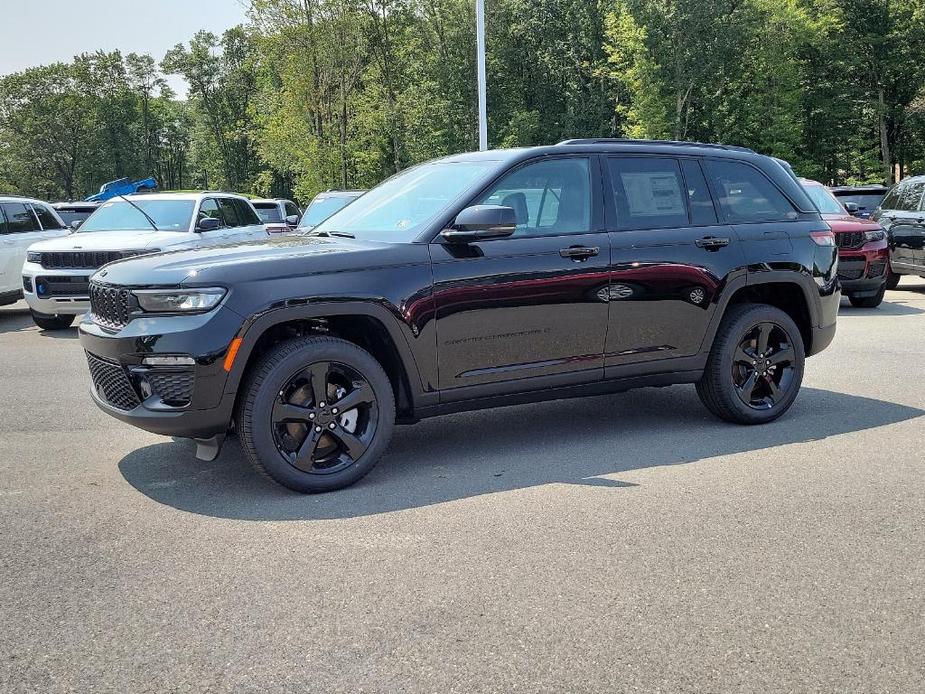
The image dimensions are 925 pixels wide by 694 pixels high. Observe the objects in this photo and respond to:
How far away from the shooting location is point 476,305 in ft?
16.5

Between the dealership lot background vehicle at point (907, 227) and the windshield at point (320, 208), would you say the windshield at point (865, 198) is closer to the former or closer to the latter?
the dealership lot background vehicle at point (907, 227)

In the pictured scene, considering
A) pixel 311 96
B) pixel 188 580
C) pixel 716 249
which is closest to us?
pixel 188 580

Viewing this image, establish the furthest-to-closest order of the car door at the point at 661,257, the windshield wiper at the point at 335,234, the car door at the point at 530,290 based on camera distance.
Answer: the car door at the point at 661,257, the windshield wiper at the point at 335,234, the car door at the point at 530,290

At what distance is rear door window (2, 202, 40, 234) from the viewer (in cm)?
1329

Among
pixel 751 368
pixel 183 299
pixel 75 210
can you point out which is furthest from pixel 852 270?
pixel 75 210

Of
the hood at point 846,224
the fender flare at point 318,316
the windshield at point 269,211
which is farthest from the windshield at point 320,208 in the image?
the fender flare at point 318,316

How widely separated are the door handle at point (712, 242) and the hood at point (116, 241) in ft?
24.4

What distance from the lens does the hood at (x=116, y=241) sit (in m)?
11.2

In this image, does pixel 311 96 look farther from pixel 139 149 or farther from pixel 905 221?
pixel 139 149

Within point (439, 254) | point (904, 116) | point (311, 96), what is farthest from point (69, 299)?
point (904, 116)

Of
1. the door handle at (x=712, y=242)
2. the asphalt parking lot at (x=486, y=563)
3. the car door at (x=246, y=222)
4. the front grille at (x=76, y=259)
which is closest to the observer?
the asphalt parking lot at (x=486, y=563)

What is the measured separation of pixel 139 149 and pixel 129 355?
9207 cm

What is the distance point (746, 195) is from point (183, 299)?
3837 millimetres

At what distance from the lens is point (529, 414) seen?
6.65m
